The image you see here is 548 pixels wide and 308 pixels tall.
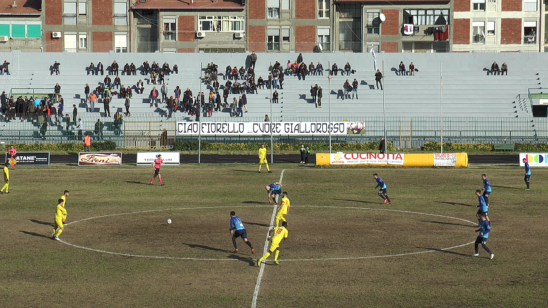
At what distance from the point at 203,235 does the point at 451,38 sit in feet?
239

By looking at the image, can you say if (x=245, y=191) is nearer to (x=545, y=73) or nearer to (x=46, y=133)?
(x=46, y=133)

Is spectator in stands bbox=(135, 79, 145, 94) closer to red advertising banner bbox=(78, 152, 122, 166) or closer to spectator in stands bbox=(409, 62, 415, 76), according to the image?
red advertising banner bbox=(78, 152, 122, 166)

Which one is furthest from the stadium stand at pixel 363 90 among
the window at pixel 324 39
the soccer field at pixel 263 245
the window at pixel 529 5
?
the soccer field at pixel 263 245

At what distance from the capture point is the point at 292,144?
71.9 metres

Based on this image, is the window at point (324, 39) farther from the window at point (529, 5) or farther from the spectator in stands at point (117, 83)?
the spectator in stands at point (117, 83)

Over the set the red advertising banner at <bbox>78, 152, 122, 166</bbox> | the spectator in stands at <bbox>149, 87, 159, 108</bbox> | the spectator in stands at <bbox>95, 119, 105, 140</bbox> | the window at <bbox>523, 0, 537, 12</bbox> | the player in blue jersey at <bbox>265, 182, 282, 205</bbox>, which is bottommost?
the player in blue jersey at <bbox>265, 182, 282, 205</bbox>

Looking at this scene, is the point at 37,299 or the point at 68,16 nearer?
the point at 37,299

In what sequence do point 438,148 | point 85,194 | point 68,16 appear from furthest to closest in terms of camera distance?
1. point 68,16
2. point 438,148
3. point 85,194

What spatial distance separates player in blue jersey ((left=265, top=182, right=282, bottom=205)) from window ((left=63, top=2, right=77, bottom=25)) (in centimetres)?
6336

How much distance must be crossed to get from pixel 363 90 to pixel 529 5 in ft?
107

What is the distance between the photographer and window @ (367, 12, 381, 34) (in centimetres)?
9500

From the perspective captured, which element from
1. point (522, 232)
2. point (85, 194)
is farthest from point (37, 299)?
point (85, 194)

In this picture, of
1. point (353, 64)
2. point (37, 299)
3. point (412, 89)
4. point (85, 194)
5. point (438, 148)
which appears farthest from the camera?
point (353, 64)

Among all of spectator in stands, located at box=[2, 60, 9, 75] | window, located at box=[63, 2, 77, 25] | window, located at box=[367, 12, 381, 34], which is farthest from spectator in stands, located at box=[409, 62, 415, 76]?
spectator in stands, located at box=[2, 60, 9, 75]
